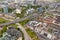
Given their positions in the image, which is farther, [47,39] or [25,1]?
[25,1]

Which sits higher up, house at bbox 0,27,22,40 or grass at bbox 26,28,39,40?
house at bbox 0,27,22,40

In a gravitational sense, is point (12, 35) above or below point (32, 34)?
above

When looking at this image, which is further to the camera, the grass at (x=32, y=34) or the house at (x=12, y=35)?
the grass at (x=32, y=34)

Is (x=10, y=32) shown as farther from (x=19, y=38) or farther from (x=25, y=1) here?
(x=25, y=1)

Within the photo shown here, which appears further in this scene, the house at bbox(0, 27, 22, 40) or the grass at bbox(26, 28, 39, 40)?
the grass at bbox(26, 28, 39, 40)

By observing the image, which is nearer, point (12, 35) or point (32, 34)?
point (12, 35)

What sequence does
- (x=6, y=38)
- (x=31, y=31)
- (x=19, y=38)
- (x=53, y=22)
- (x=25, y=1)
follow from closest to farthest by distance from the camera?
(x=6, y=38)
(x=19, y=38)
(x=31, y=31)
(x=53, y=22)
(x=25, y=1)

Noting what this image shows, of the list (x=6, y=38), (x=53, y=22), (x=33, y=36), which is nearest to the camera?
(x=6, y=38)

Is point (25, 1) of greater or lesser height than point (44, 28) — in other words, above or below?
below

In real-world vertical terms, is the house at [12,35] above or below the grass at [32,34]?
above

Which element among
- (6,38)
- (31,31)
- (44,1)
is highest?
(6,38)

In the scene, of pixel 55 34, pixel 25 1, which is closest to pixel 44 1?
pixel 25 1
